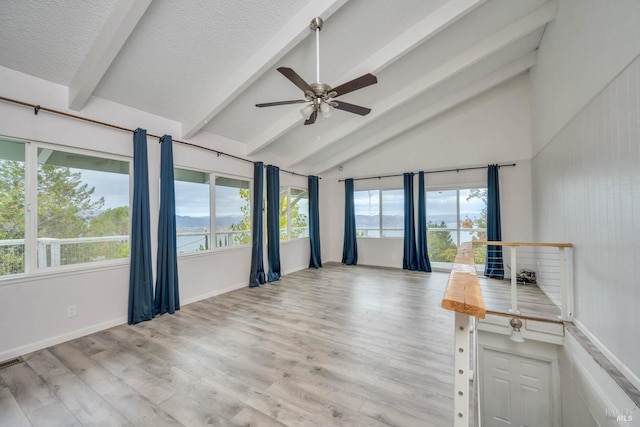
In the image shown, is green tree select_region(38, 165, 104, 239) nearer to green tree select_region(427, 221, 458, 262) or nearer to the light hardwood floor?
the light hardwood floor

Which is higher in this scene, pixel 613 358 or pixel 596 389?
pixel 613 358

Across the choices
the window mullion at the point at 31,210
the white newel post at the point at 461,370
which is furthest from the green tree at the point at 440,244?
the window mullion at the point at 31,210

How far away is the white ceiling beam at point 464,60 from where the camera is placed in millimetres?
3479

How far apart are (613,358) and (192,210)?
5.08 m

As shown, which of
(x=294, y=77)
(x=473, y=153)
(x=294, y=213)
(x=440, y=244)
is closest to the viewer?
(x=294, y=77)

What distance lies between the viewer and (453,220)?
589 cm

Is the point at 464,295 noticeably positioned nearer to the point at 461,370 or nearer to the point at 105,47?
the point at 461,370

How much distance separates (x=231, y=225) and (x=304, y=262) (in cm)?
248

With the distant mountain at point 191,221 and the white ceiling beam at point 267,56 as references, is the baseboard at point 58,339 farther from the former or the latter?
the white ceiling beam at point 267,56

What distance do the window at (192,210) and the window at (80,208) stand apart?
2.36 feet

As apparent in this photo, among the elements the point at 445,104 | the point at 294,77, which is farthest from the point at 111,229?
the point at 445,104

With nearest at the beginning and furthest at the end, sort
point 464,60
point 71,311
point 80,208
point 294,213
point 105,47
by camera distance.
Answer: point 105,47 → point 71,311 → point 80,208 → point 464,60 → point 294,213

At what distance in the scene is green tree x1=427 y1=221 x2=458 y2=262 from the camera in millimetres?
5973

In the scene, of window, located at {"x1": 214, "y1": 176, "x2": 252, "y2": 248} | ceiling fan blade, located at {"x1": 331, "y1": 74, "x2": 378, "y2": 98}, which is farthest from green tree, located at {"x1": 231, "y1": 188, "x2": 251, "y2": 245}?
ceiling fan blade, located at {"x1": 331, "y1": 74, "x2": 378, "y2": 98}
